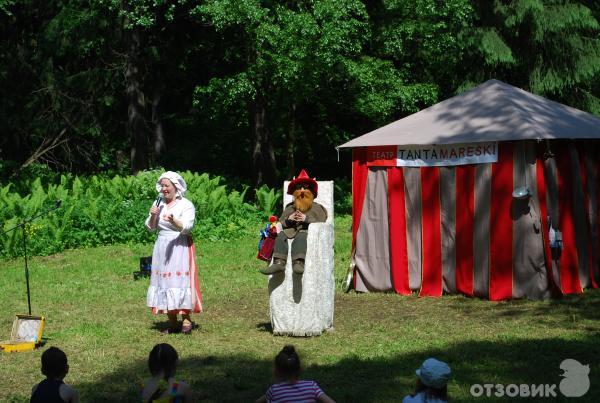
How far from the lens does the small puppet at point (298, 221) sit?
9500 mm

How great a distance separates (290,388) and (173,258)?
15.9ft

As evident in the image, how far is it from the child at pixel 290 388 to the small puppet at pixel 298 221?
4.07m

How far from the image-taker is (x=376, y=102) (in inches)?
930

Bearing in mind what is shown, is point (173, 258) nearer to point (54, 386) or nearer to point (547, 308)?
point (547, 308)

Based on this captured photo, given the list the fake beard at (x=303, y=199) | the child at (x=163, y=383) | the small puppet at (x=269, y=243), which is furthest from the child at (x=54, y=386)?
the fake beard at (x=303, y=199)

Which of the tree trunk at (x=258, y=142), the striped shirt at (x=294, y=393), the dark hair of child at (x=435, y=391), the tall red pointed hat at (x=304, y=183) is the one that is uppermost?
the tree trunk at (x=258, y=142)

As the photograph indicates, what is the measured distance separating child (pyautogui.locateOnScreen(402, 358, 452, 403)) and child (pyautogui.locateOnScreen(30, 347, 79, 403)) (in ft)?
6.51

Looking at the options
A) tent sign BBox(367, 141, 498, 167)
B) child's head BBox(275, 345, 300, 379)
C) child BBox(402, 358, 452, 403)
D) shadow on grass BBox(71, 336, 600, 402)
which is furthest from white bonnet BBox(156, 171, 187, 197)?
child BBox(402, 358, 452, 403)

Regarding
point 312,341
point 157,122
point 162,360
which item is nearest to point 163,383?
point 162,360

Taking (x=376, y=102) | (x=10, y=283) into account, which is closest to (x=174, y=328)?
(x=10, y=283)

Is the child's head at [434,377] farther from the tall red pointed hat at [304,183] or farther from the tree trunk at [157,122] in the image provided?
the tree trunk at [157,122]

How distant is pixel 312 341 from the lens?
949 cm

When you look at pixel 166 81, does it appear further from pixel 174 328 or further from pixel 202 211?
pixel 174 328

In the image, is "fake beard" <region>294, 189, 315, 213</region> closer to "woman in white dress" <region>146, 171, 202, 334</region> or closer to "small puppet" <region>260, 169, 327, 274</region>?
"small puppet" <region>260, 169, 327, 274</region>
